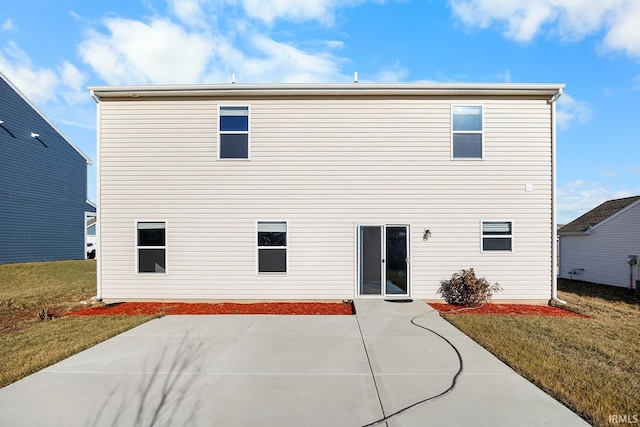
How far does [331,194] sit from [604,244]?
12815mm

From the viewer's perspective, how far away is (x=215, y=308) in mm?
8445

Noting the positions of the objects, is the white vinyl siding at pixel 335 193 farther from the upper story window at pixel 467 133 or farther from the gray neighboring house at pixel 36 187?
the gray neighboring house at pixel 36 187

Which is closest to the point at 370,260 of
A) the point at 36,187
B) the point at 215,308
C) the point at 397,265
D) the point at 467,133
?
the point at 397,265

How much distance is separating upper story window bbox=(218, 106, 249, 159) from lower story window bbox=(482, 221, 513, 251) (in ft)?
22.3

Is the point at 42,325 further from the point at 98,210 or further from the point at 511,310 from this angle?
the point at 511,310

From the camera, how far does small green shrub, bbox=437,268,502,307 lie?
854 cm

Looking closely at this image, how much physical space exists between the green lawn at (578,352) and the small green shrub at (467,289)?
1111 mm

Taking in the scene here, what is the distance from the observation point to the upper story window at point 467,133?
360 inches

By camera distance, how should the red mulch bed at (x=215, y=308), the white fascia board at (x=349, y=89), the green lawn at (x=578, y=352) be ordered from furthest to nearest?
1. the white fascia board at (x=349, y=89)
2. the red mulch bed at (x=215, y=308)
3. the green lawn at (x=578, y=352)

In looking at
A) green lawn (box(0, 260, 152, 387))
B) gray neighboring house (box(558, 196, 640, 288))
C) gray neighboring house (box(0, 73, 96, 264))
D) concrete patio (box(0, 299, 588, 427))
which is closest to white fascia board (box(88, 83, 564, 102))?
green lawn (box(0, 260, 152, 387))

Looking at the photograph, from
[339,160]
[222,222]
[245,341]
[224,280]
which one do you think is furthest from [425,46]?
[245,341]

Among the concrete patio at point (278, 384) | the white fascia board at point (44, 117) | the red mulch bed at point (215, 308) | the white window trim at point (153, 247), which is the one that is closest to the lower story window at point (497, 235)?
the concrete patio at point (278, 384)

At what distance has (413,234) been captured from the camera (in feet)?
29.7

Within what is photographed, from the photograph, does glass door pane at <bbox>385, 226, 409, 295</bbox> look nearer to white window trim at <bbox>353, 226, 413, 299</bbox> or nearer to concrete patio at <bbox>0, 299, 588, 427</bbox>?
A: white window trim at <bbox>353, 226, 413, 299</bbox>
